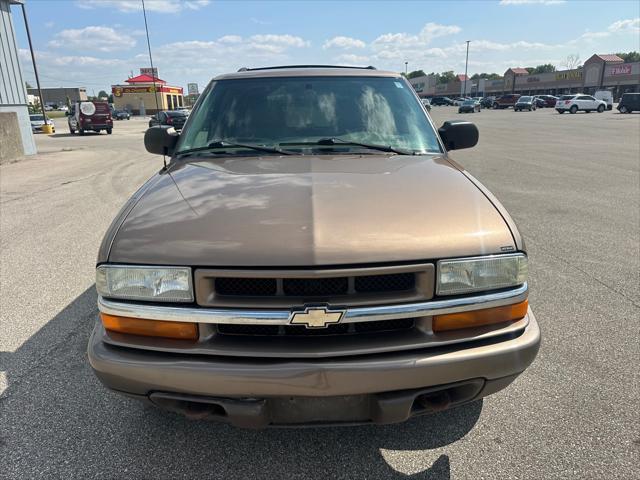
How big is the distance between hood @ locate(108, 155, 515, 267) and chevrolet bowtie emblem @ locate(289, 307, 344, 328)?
0.19 m

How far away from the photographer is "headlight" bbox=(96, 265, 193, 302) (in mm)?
1863

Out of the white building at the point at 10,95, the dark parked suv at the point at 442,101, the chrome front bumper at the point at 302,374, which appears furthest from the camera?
the dark parked suv at the point at 442,101

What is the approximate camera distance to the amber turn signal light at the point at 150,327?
1896 millimetres

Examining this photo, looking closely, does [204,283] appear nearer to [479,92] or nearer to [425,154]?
[425,154]

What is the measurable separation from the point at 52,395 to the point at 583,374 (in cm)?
329

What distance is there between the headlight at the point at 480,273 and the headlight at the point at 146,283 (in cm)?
105

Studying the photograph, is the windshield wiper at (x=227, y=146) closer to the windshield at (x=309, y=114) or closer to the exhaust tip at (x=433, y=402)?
the windshield at (x=309, y=114)

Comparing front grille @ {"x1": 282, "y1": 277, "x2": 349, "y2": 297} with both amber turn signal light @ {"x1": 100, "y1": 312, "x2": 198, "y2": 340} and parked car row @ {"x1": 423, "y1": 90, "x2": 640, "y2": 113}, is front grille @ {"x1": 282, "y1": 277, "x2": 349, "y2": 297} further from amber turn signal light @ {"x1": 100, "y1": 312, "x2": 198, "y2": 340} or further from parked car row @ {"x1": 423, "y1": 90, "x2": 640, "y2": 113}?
parked car row @ {"x1": 423, "y1": 90, "x2": 640, "y2": 113}

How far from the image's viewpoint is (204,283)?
1.86m

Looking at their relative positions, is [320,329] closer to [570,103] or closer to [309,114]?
[309,114]

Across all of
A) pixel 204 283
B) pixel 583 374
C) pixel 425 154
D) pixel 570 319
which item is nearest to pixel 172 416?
pixel 204 283

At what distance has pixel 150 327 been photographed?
1.94 metres

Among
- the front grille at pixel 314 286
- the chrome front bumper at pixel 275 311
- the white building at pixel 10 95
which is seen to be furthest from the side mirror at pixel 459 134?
the white building at pixel 10 95

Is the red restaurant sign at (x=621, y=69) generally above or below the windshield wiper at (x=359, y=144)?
above
